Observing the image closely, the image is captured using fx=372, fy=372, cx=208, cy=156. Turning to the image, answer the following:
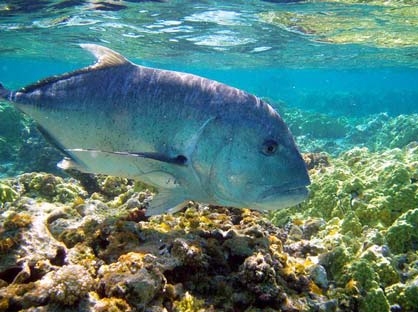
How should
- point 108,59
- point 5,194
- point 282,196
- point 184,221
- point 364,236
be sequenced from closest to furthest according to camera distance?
point 282,196
point 108,59
point 184,221
point 364,236
point 5,194

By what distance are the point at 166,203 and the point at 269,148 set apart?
102 centimetres

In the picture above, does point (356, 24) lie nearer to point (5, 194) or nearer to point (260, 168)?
point (5, 194)

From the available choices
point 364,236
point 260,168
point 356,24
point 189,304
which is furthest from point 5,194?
point 356,24

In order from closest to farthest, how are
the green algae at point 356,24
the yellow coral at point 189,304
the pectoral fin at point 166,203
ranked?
the yellow coral at point 189,304
the pectoral fin at point 166,203
the green algae at point 356,24

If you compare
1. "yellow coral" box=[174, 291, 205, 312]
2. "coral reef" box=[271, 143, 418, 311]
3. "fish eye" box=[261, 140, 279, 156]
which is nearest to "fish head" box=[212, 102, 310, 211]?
"fish eye" box=[261, 140, 279, 156]

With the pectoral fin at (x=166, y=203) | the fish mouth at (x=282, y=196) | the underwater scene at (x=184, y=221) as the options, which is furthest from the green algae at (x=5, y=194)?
the fish mouth at (x=282, y=196)

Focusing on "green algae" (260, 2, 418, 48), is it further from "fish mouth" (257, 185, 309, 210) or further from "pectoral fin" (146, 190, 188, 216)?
"pectoral fin" (146, 190, 188, 216)

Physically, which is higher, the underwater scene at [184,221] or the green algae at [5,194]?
the underwater scene at [184,221]

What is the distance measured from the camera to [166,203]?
129 inches

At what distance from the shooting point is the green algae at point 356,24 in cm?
1755

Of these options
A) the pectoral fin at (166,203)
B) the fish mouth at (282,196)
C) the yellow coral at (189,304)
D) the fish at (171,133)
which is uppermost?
the fish at (171,133)

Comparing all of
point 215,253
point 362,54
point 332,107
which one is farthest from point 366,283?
point 332,107

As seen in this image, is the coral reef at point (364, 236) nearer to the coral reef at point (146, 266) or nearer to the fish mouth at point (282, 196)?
the coral reef at point (146, 266)

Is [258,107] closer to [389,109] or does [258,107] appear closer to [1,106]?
[1,106]
